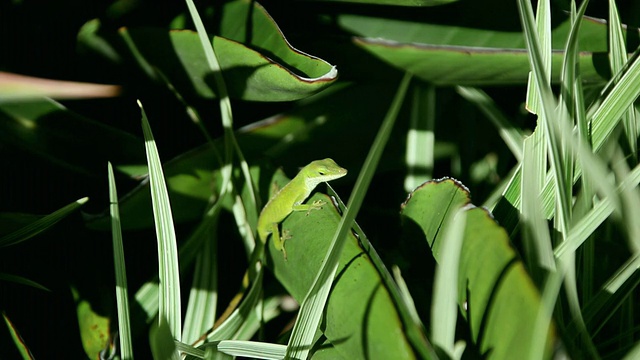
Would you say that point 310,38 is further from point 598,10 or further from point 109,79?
point 598,10

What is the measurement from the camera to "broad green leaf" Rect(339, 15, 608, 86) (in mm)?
905

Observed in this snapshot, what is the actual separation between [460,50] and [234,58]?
0.34 meters

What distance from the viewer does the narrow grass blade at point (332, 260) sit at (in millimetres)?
589

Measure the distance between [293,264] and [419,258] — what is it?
187 millimetres

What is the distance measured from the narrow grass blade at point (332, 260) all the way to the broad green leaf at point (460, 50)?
0.22 meters

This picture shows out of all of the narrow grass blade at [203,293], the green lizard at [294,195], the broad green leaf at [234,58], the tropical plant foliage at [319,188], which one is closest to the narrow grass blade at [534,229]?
the tropical plant foliage at [319,188]

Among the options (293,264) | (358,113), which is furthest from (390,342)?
(358,113)

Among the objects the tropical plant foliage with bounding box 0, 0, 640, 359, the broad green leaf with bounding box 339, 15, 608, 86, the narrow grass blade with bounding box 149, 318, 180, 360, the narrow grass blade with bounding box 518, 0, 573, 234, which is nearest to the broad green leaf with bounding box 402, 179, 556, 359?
the tropical plant foliage with bounding box 0, 0, 640, 359

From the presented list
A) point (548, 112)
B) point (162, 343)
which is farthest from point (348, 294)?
point (548, 112)

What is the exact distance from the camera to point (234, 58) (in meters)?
0.85

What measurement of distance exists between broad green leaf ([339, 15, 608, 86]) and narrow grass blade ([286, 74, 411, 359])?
0.22 meters

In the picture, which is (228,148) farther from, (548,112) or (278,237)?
(548,112)

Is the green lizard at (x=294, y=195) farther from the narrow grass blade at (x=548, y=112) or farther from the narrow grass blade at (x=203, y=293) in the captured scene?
the narrow grass blade at (x=548, y=112)

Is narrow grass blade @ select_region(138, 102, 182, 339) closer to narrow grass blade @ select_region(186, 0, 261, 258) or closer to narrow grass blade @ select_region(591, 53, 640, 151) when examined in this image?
narrow grass blade @ select_region(186, 0, 261, 258)
